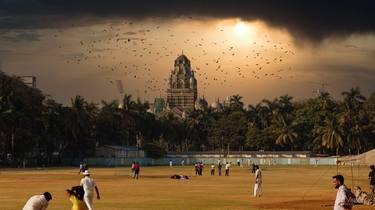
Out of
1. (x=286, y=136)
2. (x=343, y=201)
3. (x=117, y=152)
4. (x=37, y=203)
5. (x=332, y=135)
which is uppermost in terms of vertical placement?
(x=286, y=136)

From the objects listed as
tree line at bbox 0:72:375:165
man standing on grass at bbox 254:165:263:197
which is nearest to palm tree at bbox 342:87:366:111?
tree line at bbox 0:72:375:165

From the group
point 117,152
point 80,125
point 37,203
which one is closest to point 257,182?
point 37,203

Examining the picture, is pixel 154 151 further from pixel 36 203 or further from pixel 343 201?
pixel 343 201

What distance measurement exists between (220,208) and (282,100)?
144 meters

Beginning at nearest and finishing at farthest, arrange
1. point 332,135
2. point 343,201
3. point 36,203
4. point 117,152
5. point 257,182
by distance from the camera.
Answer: point 343,201 → point 36,203 → point 257,182 → point 332,135 → point 117,152

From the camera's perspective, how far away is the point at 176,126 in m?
183

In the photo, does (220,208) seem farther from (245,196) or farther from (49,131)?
(49,131)

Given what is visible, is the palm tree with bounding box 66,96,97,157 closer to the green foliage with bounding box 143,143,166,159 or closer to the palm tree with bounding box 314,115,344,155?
the green foliage with bounding box 143,143,166,159

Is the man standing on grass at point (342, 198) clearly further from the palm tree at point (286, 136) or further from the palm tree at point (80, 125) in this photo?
the palm tree at point (286, 136)

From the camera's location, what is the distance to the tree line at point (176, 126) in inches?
5123

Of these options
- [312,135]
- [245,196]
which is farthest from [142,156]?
[245,196]

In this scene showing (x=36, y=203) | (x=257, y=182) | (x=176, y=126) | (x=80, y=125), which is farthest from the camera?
(x=176, y=126)

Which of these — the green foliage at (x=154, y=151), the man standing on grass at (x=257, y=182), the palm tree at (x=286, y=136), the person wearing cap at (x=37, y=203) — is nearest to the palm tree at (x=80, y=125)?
the green foliage at (x=154, y=151)

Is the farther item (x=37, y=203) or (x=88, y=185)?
(x=88, y=185)
